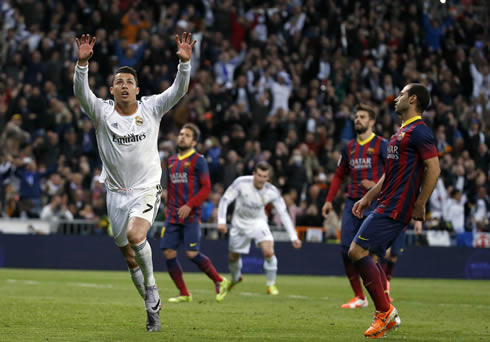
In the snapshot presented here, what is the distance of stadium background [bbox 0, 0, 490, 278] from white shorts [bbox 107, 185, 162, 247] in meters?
12.7

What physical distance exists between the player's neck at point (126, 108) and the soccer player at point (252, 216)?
20.9 ft

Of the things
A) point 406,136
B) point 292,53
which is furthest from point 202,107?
point 406,136

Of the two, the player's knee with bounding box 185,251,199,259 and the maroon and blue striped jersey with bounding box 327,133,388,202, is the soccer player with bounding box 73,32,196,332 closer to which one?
the maroon and blue striped jersey with bounding box 327,133,388,202

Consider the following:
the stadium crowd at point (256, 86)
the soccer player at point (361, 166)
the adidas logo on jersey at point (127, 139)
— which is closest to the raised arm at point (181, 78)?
the adidas logo on jersey at point (127, 139)

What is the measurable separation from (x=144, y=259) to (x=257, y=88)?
54.0 feet

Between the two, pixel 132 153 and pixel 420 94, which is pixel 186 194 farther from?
pixel 420 94

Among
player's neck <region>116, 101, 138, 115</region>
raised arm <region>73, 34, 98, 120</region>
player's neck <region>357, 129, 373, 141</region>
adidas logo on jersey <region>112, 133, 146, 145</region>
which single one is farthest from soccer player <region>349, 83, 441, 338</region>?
player's neck <region>357, 129, 373, 141</region>

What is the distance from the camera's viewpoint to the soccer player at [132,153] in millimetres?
8305

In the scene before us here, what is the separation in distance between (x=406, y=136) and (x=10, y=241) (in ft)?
48.4

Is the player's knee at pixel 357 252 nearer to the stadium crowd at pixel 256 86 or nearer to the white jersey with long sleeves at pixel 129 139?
the white jersey with long sleeves at pixel 129 139

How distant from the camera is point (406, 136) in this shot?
8.23m

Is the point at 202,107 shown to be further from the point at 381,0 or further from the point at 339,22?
the point at 381,0

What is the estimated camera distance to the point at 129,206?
27.6ft

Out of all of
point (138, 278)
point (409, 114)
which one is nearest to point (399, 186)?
point (409, 114)
